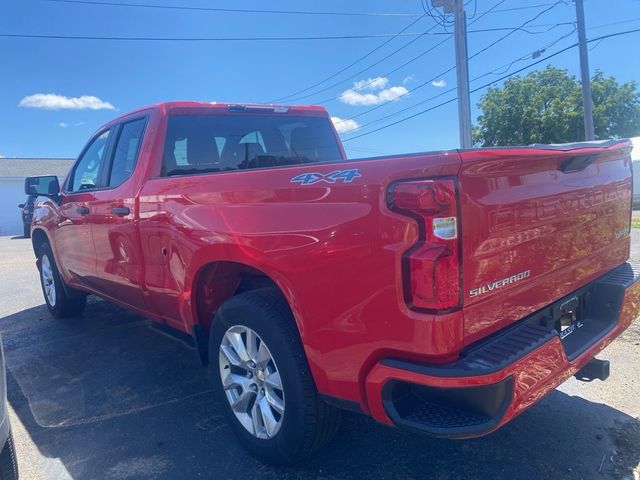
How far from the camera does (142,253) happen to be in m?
3.57

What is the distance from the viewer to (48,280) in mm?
6004

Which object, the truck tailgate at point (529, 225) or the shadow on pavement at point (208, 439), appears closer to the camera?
the truck tailgate at point (529, 225)

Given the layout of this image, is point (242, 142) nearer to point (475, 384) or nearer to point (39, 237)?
point (475, 384)

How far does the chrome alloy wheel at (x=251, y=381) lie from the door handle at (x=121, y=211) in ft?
4.62

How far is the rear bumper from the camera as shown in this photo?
185 cm

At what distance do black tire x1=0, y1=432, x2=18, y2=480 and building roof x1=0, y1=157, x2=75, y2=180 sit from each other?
34917 mm

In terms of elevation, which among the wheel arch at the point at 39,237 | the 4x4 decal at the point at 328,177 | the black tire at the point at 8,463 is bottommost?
the black tire at the point at 8,463

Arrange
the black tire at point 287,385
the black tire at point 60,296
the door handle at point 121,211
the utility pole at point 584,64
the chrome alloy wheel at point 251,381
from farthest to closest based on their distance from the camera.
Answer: the utility pole at point 584,64 → the black tire at point 60,296 → the door handle at point 121,211 → the chrome alloy wheel at point 251,381 → the black tire at point 287,385

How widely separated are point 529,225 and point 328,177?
89 centimetres

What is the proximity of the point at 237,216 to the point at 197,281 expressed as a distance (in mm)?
677

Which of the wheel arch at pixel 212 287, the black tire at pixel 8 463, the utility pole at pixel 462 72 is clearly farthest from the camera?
the utility pole at pixel 462 72

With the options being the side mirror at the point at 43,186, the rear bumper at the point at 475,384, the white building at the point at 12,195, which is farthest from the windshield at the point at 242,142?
the white building at the point at 12,195

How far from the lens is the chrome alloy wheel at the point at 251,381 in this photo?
2582 millimetres

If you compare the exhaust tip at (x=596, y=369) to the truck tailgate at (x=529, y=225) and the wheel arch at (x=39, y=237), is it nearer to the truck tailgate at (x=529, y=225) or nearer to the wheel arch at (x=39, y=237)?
the truck tailgate at (x=529, y=225)
